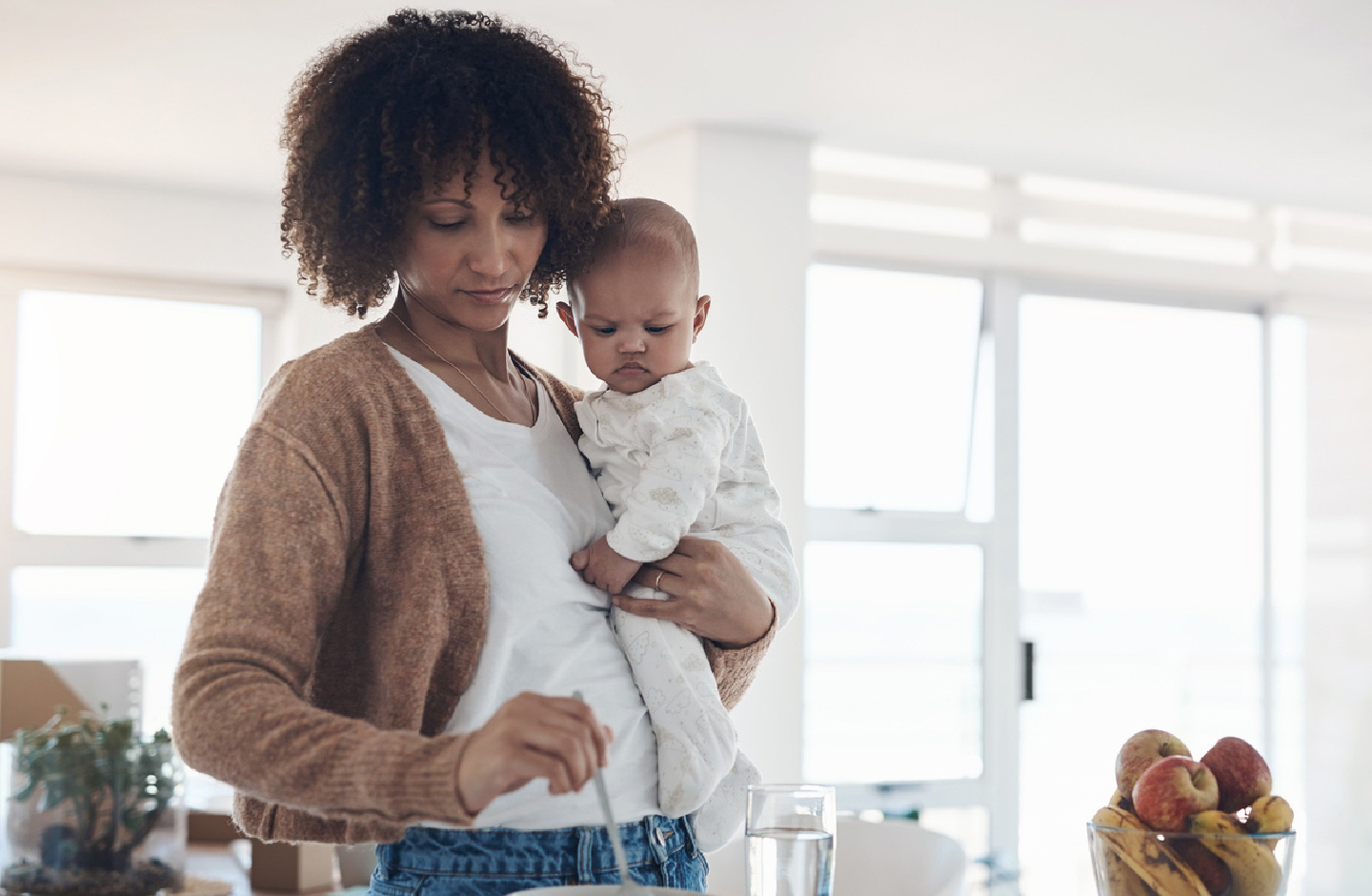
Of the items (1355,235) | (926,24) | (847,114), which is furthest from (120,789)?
(1355,235)

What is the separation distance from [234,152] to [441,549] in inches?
145

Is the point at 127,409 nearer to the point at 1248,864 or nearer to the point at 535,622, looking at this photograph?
the point at 535,622

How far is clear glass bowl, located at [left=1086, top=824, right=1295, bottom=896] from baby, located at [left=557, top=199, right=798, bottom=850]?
0.32 m

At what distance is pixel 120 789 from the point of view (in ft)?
6.08

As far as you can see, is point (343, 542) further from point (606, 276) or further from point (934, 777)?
point (934, 777)

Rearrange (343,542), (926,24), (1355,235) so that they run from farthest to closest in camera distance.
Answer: (1355,235)
(926,24)
(343,542)

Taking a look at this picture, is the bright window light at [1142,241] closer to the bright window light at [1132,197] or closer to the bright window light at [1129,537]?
the bright window light at [1132,197]

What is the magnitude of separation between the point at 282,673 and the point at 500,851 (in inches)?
9.3

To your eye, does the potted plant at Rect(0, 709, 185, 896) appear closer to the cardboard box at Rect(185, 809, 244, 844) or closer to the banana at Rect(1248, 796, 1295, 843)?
the cardboard box at Rect(185, 809, 244, 844)

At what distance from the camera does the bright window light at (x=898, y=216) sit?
4.40 m

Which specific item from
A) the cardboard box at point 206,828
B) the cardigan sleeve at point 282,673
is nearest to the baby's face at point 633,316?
the cardigan sleeve at point 282,673

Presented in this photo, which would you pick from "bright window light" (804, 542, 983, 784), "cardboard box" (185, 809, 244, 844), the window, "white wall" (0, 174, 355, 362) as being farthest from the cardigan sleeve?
the window

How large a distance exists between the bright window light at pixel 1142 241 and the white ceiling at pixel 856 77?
0.97 feet

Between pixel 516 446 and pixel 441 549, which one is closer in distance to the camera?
→ pixel 441 549
